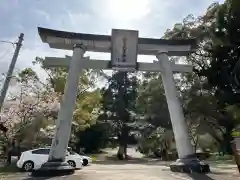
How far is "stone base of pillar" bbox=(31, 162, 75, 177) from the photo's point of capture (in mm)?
12530

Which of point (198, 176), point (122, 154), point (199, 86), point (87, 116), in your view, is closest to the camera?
point (198, 176)

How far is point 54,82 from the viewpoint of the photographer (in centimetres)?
3166

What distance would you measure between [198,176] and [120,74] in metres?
35.7

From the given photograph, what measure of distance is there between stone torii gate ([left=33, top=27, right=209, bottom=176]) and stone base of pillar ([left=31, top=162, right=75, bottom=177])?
1.98ft

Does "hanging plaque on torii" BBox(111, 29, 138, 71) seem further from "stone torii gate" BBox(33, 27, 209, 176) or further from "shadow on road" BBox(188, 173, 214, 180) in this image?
"shadow on road" BBox(188, 173, 214, 180)

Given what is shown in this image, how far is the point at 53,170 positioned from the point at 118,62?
657cm

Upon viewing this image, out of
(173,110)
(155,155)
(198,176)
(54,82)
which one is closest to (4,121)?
(54,82)

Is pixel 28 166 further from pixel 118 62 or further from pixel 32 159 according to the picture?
pixel 118 62

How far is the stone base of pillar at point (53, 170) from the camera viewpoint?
1253 cm

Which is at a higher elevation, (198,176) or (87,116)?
(87,116)

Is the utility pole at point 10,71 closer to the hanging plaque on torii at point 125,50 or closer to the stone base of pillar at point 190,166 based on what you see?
the hanging plaque on torii at point 125,50

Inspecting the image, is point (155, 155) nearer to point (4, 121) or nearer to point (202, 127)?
point (202, 127)

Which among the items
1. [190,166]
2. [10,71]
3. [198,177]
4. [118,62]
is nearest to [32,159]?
[118,62]

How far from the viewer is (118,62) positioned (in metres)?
15.8
